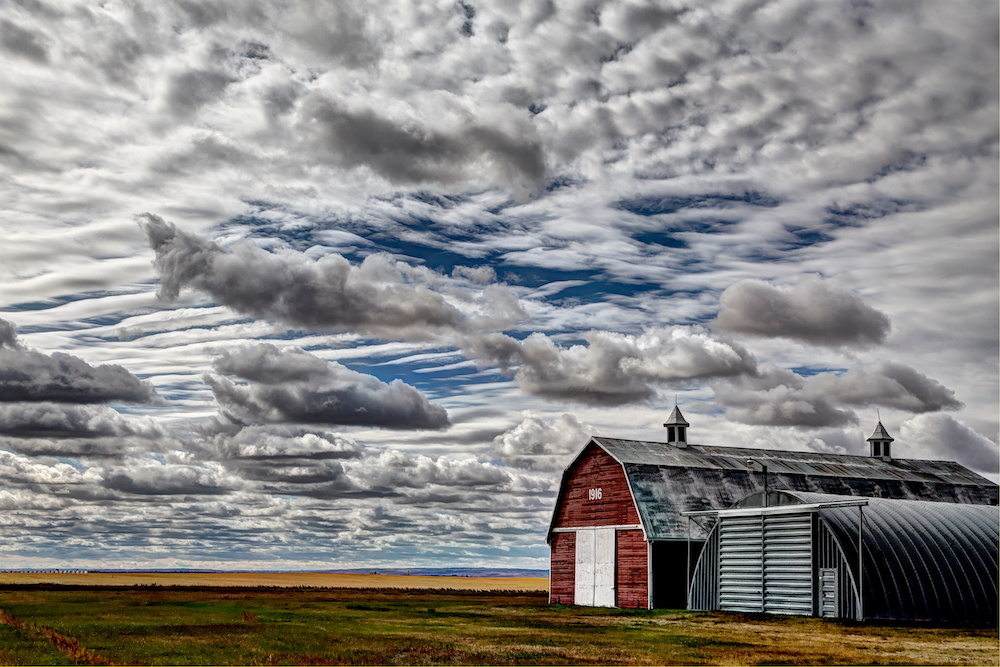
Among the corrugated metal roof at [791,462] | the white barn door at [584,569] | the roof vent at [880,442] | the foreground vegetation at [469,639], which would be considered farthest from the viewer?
the roof vent at [880,442]

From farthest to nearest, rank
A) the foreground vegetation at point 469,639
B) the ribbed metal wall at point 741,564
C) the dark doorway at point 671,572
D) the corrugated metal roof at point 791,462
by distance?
1. the corrugated metal roof at point 791,462
2. the dark doorway at point 671,572
3. the ribbed metal wall at point 741,564
4. the foreground vegetation at point 469,639

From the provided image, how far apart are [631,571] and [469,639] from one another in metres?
23.5

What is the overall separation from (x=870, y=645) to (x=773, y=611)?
14167 mm

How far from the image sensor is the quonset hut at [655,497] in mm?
53031

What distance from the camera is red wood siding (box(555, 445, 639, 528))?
55.8m

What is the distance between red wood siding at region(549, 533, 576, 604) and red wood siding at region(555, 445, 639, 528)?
3.13ft

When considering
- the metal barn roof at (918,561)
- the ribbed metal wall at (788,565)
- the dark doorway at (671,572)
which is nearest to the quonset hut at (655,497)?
the dark doorway at (671,572)

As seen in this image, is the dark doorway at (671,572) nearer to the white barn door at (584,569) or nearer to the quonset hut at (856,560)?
the quonset hut at (856,560)

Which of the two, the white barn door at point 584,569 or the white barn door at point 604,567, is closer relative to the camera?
the white barn door at point 604,567

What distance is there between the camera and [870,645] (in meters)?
30.2

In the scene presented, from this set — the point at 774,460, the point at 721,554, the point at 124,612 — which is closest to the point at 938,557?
the point at 721,554

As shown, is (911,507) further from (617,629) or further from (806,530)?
(617,629)

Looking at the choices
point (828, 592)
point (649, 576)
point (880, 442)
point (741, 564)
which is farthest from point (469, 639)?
point (880, 442)

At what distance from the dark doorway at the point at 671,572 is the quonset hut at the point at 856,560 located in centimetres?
433
